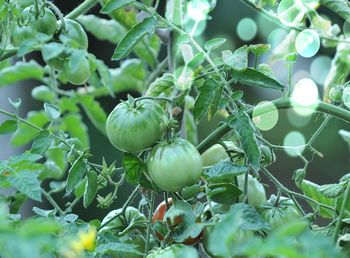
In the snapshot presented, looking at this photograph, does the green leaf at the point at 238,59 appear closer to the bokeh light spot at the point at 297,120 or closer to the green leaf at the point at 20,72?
the green leaf at the point at 20,72

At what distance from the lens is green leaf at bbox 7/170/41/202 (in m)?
0.72

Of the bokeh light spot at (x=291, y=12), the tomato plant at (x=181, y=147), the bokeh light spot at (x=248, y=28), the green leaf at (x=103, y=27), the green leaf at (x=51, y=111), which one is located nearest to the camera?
the tomato plant at (x=181, y=147)

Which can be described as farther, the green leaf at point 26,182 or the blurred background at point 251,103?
the blurred background at point 251,103

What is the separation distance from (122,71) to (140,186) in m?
0.72

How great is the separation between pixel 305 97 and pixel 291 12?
235mm

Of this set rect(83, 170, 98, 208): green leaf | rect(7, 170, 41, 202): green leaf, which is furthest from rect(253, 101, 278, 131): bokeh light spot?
rect(7, 170, 41, 202): green leaf

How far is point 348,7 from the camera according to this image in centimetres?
113

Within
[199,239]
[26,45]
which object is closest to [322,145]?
[199,239]

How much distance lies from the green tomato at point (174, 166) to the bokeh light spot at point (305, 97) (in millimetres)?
138

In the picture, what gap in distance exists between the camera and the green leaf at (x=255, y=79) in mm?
891

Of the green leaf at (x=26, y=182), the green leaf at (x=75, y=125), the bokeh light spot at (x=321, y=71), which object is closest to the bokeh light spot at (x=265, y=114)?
the green leaf at (x=26, y=182)

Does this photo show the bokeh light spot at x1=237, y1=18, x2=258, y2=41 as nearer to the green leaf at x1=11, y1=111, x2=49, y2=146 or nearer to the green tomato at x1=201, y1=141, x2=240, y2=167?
the green leaf at x1=11, y1=111, x2=49, y2=146

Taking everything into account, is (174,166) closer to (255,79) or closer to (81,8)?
(255,79)

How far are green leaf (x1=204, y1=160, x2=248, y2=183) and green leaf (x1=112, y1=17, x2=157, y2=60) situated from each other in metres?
0.17
